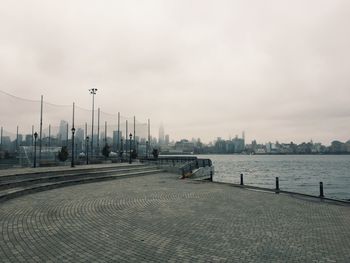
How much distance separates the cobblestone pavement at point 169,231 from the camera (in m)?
7.43

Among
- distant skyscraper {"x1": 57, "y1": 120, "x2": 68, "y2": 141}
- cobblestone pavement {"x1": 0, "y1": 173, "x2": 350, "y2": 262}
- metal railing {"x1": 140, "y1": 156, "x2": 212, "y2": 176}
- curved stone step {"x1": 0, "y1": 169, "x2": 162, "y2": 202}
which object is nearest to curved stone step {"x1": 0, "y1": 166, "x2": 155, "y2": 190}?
curved stone step {"x1": 0, "y1": 169, "x2": 162, "y2": 202}

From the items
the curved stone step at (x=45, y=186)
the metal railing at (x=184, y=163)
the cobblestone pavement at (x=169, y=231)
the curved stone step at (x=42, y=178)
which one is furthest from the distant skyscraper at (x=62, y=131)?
the cobblestone pavement at (x=169, y=231)

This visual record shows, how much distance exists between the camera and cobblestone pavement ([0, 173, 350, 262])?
7430 millimetres

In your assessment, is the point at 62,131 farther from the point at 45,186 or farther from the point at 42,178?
the point at 45,186

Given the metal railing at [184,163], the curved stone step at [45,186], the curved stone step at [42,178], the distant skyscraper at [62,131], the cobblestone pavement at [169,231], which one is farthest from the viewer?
the distant skyscraper at [62,131]

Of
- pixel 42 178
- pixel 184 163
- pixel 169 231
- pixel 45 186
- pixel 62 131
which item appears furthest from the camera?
pixel 62 131

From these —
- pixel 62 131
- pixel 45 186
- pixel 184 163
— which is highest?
pixel 62 131

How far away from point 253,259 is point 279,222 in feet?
14.3

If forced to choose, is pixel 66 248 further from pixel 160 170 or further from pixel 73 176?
pixel 160 170

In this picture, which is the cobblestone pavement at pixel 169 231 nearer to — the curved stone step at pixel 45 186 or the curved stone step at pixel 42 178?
the curved stone step at pixel 45 186

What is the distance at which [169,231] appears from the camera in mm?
9648

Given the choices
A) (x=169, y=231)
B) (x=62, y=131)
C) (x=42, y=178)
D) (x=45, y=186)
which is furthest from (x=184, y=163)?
(x=62, y=131)

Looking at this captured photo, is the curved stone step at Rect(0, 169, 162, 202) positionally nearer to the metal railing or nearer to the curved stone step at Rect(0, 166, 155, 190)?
the curved stone step at Rect(0, 166, 155, 190)

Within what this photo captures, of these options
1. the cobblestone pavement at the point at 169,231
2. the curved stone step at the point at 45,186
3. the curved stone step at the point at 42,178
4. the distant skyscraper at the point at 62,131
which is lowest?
the cobblestone pavement at the point at 169,231
